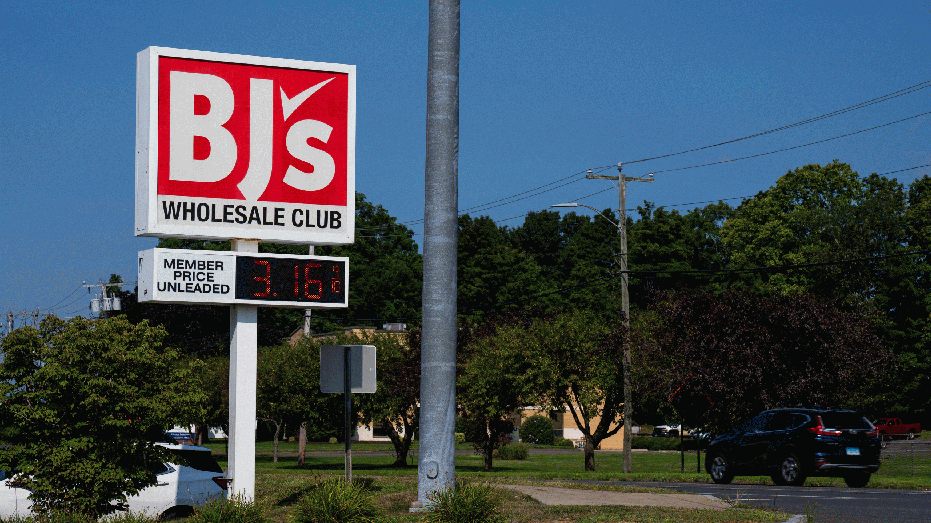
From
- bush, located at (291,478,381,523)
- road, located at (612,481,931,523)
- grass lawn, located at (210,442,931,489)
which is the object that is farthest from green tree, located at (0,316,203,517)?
road, located at (612,481,931,523)

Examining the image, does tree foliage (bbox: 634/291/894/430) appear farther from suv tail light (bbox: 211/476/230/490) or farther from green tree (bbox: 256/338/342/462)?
suv tail light (bbox: 211/476/230/490)

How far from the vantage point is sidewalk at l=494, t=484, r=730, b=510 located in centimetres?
1694

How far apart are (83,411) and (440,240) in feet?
18.8

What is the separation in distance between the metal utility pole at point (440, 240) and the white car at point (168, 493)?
15.3ft

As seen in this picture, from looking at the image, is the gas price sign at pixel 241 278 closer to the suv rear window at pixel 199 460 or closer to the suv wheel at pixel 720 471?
the suv rear window at pixel 199 460

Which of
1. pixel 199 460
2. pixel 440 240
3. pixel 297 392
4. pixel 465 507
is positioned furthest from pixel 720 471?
pixel 297 392

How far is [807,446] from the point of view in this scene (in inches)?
998

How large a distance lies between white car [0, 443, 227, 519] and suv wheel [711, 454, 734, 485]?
14701mm

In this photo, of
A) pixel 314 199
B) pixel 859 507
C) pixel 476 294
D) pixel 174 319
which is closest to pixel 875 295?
pixel 476 294

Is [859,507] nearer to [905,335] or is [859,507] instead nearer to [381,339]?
[381,339]

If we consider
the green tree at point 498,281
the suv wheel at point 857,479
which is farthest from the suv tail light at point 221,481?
the green tree at point 498,281

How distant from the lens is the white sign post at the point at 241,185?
15.5 m

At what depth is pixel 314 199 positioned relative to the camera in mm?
16562

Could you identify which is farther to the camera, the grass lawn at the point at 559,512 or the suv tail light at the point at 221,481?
the suv tail light at the point at 221,481
